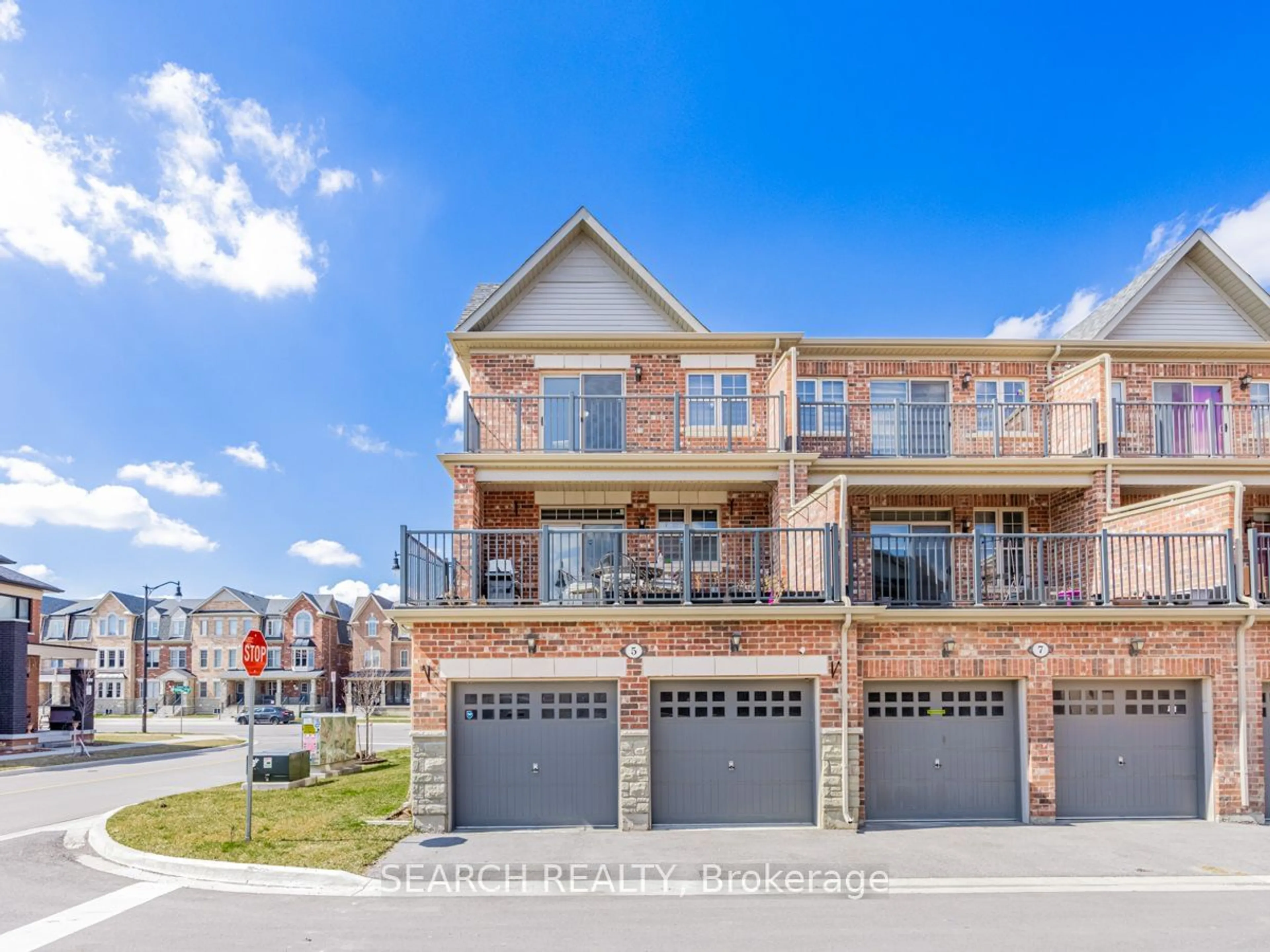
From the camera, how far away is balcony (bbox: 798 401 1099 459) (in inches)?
678

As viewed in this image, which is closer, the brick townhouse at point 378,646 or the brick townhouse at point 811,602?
the brick townhouse at point 811,602

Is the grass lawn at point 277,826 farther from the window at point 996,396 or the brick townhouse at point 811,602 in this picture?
the window at point 996,396

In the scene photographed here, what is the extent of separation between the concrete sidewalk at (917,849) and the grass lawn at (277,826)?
69 cm

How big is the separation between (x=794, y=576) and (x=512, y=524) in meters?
5.90

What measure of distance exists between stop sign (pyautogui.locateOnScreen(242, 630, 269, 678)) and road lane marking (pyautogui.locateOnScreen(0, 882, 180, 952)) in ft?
8.82

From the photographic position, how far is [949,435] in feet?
57.5

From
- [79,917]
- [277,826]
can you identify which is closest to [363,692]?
[277,826]

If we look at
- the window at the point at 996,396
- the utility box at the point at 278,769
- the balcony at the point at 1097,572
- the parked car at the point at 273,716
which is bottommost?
the parked car at the point at 273,716

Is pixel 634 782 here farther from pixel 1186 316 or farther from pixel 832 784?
pixel 1186 316

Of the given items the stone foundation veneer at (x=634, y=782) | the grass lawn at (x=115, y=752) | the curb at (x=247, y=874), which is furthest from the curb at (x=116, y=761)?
the stone foundation veneer at (x=634, y=782)

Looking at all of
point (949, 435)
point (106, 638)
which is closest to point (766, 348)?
point (949, 435)

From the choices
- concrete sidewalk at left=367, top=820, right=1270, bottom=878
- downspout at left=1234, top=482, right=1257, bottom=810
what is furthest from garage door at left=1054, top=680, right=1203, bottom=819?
downspout at left=1234, top=482, right=1257, bottom=810

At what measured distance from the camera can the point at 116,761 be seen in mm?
26297

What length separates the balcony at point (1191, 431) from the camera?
17219mm
